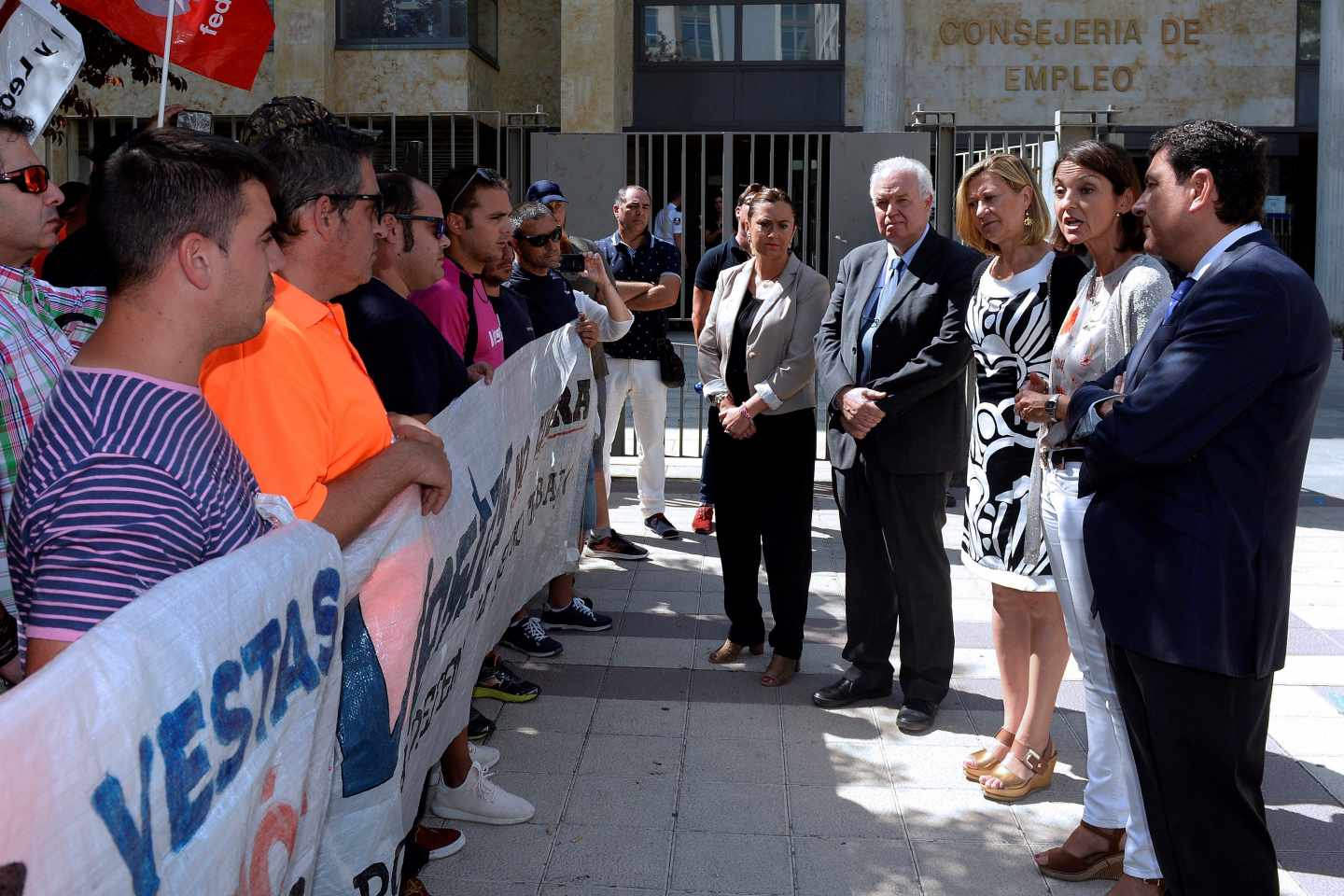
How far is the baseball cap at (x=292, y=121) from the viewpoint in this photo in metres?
3.14

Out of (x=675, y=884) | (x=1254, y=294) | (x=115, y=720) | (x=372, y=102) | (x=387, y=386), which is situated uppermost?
(x=372, y=102)

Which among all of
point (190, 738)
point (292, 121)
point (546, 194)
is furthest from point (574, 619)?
point (190, 738)

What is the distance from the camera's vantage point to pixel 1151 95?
2148 centimetres

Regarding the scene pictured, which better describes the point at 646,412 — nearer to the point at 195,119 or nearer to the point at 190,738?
the point at 195,119

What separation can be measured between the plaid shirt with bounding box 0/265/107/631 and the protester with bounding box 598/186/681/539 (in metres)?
5.18

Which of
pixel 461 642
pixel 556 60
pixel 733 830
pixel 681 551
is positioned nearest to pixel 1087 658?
pixel 733 830

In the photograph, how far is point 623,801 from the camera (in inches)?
173

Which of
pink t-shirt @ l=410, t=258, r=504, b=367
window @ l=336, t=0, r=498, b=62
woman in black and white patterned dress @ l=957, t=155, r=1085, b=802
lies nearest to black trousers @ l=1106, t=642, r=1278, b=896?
woman in black and white patterned dress @ l=957, t=155, r=1085, b=802

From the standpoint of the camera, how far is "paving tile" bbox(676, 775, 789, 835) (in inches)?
165

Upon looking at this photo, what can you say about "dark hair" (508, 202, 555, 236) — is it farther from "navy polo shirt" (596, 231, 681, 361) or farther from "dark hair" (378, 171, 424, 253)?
"navy polo shirt" (596, 231, 681, 361)

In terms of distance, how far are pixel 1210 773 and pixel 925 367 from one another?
7.37ft

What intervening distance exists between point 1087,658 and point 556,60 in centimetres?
2116

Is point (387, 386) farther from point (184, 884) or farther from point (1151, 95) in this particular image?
point (1151, 95)

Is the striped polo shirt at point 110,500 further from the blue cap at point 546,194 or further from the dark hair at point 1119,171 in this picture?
the blue cap at point 546,194
